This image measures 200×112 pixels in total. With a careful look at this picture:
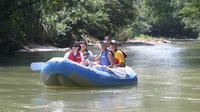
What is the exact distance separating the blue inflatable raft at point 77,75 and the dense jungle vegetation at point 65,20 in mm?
11453

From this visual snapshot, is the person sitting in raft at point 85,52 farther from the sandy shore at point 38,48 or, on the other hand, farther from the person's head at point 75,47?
the sandy shore at point 38,48

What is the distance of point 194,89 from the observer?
12562mm

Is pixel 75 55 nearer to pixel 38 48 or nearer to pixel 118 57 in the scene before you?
pixel 118 57

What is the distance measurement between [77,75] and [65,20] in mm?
28284

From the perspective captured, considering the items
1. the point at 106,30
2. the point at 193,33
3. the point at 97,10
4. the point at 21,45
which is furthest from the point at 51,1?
the point at 193,33

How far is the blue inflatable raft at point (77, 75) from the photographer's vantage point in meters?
11.9

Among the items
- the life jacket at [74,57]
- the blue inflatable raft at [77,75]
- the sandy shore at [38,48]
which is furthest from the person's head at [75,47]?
the sandy shore at [38,48]

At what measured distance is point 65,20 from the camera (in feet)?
132

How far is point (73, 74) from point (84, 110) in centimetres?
297

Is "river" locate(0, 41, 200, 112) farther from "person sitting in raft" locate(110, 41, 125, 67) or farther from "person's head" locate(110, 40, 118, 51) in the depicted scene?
"person's head" locate(110, 40, 118, 51)

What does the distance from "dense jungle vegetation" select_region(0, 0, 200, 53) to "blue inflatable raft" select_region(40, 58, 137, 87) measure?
11453 millimetres

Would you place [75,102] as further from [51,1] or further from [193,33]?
[193,33]

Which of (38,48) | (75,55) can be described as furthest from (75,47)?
(38,48)

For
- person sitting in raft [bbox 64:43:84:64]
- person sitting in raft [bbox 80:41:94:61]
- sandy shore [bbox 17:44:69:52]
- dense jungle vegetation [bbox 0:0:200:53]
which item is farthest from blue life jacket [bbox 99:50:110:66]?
sandy shore [bbox 17:44:69:52]
